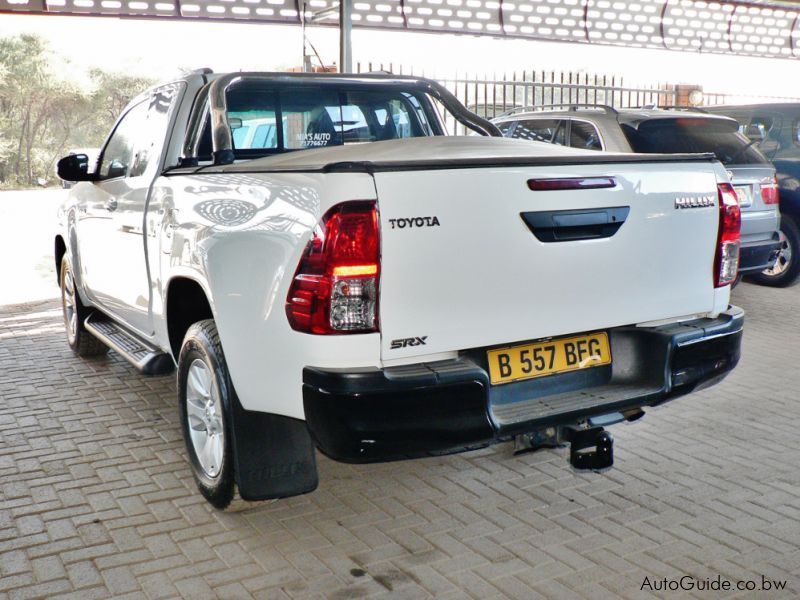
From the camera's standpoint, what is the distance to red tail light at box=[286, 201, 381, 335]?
9.42ft

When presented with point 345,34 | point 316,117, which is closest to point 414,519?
point 316,117

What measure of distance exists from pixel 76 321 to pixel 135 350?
2018 mm

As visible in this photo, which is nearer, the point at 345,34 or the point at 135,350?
the point at 135,350

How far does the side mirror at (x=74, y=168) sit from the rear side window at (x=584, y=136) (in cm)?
468

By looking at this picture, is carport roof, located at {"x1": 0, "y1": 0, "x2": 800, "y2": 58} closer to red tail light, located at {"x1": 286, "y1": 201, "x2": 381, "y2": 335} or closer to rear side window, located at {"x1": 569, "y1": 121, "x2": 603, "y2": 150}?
rear side window, located at {"x1": 569, "y1": 121, "x2": 603, "y2": 150}

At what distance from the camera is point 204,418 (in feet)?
12.7

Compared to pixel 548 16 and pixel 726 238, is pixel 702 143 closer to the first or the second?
pixel 726 238

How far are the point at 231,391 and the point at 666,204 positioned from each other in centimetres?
190

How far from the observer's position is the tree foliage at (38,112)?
3969cm

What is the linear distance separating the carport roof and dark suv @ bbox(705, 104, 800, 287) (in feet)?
24.2

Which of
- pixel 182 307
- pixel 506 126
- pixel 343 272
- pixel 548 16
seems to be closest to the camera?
pixel 343 272

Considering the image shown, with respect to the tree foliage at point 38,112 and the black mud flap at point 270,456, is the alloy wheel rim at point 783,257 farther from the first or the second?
the tree foliage at point 38,112

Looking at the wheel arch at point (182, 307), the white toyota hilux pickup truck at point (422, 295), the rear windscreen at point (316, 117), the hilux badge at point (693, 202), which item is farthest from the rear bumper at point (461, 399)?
the rear windscreen at point (316, 117)

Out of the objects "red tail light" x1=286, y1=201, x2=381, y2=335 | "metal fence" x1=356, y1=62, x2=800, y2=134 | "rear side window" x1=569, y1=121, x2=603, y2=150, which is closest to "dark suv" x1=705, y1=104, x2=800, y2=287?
"rear side window" x1=569, y1=121, x2=603, y2=150
